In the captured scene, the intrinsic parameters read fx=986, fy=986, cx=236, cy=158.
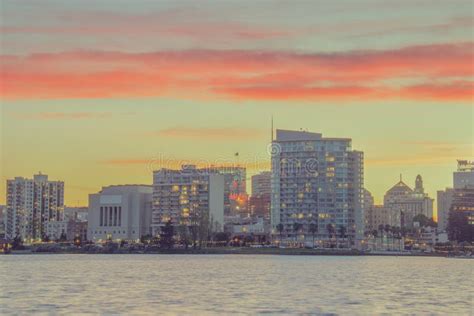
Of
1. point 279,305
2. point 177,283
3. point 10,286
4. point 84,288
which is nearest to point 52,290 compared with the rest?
point 84,288

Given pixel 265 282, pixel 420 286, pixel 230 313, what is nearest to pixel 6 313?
pixel 230 313

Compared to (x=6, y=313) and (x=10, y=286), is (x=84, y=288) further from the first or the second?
(x=6, y=313)

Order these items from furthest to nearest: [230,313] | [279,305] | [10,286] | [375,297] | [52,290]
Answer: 1. [10,286]
2. [52,290]
3. [375,297]
4. [279,305]
5. [230,313]

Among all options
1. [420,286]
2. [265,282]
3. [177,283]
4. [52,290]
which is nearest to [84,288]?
[52,290]

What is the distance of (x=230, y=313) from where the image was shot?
7100cm

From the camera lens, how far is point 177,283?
362 ft

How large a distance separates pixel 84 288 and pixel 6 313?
2834 cm

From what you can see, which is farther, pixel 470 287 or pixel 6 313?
pixel 470 287

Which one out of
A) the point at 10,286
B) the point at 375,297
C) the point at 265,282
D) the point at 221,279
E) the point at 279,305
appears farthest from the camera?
the point at 221,279

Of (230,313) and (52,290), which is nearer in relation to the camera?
(230,313)

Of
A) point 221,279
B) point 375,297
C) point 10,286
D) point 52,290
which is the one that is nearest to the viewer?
point 375,297

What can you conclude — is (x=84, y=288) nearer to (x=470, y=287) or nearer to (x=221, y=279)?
(x=221, y=279)

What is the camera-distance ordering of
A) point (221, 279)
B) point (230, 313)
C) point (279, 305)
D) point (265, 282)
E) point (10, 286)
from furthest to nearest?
point (221, 279) < point (265, 282) < point (10, 286) < point (279, 305) < point (230, 313)

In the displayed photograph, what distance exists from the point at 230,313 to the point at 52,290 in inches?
1176
